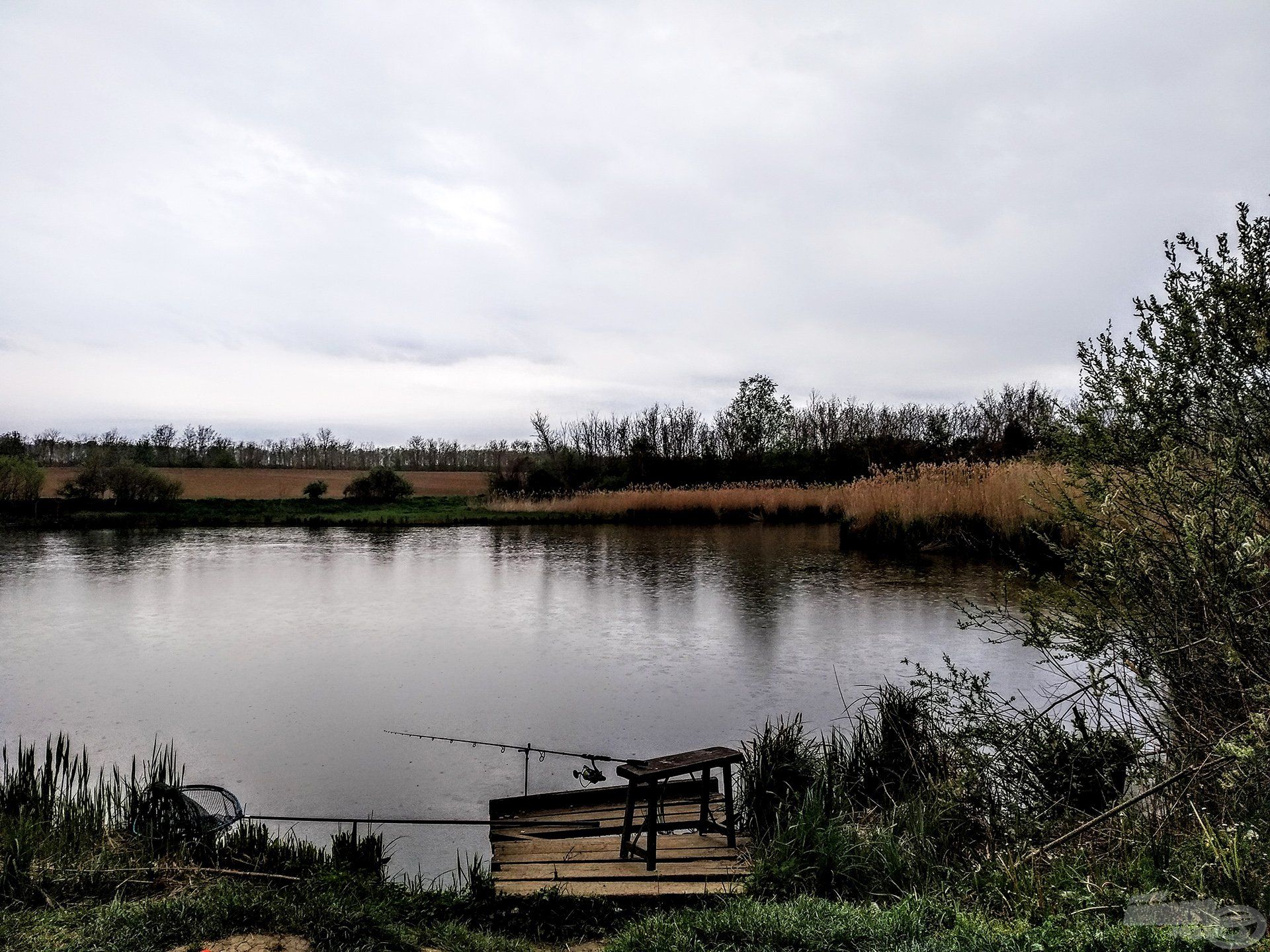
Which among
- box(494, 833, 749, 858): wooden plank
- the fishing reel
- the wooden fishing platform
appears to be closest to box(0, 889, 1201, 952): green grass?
the wooden fishing platform

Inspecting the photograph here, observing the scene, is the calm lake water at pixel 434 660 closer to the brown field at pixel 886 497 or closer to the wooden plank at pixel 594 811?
the wooden plank at pixel 594 811

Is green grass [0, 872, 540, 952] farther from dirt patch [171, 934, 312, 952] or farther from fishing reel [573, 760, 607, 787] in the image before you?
fishing reel [573, 760, 607, 787]

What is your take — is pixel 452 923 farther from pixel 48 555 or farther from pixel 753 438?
pixel 753 438

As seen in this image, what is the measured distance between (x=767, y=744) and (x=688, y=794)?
65 centimetres

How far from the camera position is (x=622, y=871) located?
3.97m

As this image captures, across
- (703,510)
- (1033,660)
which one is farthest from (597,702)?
(703,510)

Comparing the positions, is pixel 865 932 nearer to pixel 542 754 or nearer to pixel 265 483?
pixel 542 754

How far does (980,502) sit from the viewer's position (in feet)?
52.9

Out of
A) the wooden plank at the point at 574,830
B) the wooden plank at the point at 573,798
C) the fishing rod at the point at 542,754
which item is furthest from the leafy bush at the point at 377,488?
the wooden plank at the point at 574,830

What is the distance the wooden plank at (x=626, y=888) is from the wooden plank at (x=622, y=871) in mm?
32

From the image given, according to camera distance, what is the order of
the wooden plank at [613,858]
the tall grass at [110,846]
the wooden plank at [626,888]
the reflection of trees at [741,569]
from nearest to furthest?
the tall grass at [110,846], the wooden plank at [626,888], the wooden plank at [613,858], the reflection of trees at [741,569]

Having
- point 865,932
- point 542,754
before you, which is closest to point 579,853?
point 542,754

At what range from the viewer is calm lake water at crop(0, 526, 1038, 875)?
5555 mm

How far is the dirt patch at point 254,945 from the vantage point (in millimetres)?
2977
